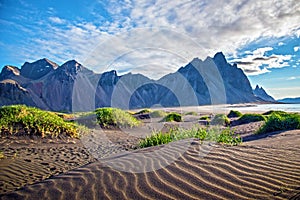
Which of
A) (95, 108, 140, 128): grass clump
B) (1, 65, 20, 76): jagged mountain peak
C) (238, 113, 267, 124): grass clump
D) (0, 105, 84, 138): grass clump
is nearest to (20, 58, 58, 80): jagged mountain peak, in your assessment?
(1, 65, 20, 76): jagged mountain peak

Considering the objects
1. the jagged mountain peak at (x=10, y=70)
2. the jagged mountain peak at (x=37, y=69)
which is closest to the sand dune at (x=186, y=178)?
the jagged mountain peak at (x=37, y=69)

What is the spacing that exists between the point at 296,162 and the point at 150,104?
3706 inches

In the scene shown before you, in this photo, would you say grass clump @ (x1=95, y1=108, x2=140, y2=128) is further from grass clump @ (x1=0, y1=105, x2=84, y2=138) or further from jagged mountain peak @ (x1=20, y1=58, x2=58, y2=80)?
jagged mountain peak @ (x1=20, y1=58, x2=58, y2=80)

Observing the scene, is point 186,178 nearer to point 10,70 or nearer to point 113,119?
point 113,119

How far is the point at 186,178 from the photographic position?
387 centimetres

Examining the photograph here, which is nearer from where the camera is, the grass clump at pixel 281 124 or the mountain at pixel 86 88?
the grass clump at pixel 281 124

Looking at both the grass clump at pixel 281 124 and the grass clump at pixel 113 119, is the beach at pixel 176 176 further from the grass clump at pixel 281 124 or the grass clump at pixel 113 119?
the grass clump at pixel 113 119

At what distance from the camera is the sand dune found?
3422mm

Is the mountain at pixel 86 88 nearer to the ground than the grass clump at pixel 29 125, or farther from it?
farther from it

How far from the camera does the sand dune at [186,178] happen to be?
3422 mm

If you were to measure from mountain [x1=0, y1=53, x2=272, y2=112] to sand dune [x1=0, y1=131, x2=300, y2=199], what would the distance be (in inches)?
1033

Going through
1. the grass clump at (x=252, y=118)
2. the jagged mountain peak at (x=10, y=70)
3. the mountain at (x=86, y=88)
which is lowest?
the grass clump at (x=252, y=118)

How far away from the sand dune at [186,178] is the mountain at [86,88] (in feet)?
86.1

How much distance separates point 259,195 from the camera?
3.25 meters
